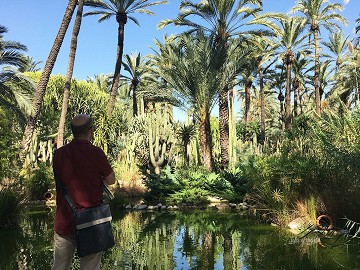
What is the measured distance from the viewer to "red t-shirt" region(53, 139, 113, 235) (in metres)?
2.79

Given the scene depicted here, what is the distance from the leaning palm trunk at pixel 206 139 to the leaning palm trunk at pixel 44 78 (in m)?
6.63

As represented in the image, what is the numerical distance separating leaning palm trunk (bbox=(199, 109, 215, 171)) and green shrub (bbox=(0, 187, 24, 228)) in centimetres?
970

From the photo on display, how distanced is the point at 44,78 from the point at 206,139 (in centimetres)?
729

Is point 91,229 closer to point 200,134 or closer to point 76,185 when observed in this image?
point 76,185

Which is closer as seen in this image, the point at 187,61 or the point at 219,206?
the point at 219,206

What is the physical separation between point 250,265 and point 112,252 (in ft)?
7.28

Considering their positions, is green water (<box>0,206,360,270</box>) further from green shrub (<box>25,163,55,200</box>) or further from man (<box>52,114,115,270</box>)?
green shrub (<box>25,163,55,200</box>)

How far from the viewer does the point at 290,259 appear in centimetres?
556

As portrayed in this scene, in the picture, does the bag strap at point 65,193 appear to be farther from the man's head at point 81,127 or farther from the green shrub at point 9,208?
the green shrub at point 9,208

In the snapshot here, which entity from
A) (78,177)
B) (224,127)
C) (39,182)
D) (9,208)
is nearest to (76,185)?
(78,177)

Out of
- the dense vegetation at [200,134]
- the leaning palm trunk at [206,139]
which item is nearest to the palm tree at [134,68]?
the dense vegetation at [200,134]

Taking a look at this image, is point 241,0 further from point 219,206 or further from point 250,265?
point 250,265

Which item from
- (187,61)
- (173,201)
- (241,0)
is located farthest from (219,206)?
(241,0)

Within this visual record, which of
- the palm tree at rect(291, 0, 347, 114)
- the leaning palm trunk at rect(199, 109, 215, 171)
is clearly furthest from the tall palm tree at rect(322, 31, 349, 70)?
the leaning palm trunk at rect(199, 109, 215, 171)
